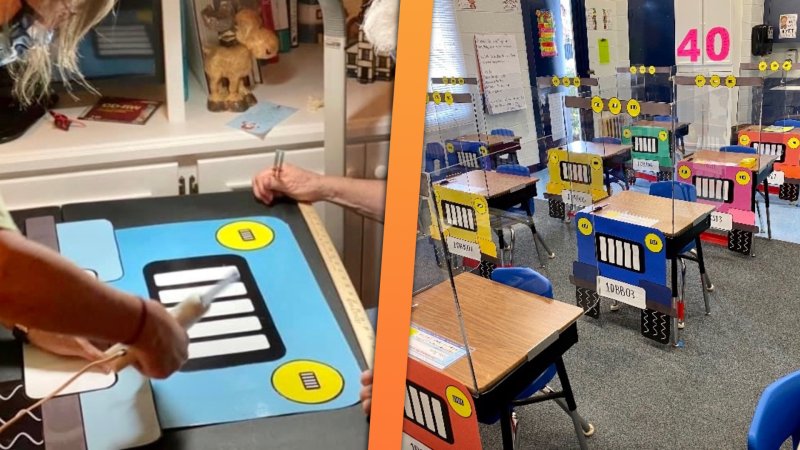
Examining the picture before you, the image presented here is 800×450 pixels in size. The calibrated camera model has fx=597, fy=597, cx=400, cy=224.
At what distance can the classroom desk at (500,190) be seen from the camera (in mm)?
965

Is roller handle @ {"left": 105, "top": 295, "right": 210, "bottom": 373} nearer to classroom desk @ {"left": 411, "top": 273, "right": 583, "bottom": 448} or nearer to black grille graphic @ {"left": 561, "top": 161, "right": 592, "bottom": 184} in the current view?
classroom desk @ {"left": 411, "top": 273, "right": 583, "bottom": 448}

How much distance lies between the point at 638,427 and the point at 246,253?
0.64 meters

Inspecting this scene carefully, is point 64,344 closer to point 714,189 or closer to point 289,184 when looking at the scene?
point 289,184

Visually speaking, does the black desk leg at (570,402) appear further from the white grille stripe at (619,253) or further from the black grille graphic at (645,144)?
the black grille graphic at (645,144)

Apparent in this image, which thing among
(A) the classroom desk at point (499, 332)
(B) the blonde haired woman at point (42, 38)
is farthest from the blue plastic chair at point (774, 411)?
(B) the blonde haired woman at point (42, 38)

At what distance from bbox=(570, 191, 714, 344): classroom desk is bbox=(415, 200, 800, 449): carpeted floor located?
0.02 metres

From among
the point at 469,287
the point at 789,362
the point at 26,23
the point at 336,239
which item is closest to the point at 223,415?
the point at 336,239

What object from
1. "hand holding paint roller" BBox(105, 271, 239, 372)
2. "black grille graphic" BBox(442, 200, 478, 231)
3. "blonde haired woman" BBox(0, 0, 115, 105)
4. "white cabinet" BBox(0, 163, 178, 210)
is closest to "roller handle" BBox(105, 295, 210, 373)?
"hand holding paint roller" BBox(105, 271, 239, 372)

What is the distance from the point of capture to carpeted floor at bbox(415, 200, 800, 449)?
842 mm

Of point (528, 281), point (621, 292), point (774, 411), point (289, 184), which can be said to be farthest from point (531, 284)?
point (289, 184)

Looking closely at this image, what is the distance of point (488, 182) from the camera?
1.02 meters

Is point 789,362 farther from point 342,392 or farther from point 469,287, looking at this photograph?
point 342,392

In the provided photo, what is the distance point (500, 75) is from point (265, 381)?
65cm

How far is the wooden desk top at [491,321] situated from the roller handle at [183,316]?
364 millimetres
